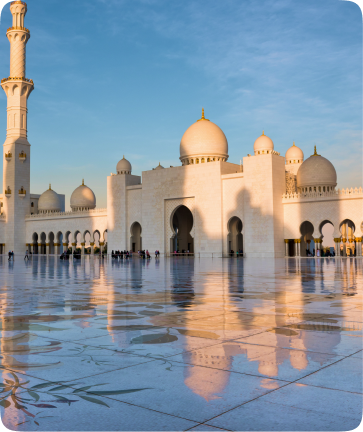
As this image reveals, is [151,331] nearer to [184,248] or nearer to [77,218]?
→ [184,248]

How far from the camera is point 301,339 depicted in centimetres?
288

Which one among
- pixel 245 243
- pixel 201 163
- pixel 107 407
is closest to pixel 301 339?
pixel 107 407

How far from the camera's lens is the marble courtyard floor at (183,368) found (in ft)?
5.41

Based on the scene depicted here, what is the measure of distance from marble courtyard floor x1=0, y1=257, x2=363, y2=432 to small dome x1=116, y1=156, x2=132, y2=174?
28.3m

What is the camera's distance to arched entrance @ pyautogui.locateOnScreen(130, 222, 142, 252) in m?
31.2

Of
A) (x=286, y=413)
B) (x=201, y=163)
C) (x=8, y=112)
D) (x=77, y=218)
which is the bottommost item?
(x=286, y=413)

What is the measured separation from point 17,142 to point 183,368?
3449cm

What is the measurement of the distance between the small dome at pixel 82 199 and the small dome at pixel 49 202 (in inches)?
111

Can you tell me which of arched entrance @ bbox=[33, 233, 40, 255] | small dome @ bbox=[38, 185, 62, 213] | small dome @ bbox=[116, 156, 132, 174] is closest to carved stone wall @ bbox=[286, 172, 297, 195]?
small dome @ bbox=[116, 156, 132, 174]

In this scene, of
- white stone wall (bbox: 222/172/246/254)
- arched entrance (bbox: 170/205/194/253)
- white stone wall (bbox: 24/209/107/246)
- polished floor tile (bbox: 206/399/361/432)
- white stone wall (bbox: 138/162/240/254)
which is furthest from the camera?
white stone wall (bbox: 24/209/107/246)

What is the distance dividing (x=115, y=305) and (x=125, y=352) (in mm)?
2028

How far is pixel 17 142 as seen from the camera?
3406 cm

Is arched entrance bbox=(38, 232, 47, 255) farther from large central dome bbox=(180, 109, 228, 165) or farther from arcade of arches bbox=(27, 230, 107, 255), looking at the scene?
large central dome bbox=(180, 109, 228, 165)

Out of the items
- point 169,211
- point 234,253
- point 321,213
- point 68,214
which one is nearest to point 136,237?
point 169,211
